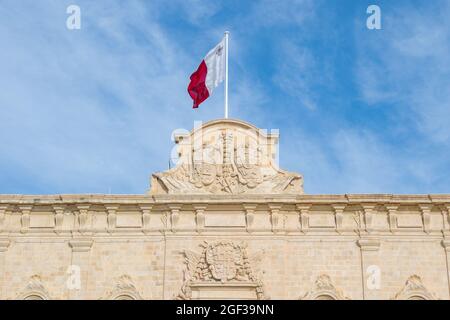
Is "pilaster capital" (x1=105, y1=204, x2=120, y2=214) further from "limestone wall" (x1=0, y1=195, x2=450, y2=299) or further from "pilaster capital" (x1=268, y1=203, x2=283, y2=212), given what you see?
"pilaster capital" (x1=268, y1=203, x2=283, y2=212)

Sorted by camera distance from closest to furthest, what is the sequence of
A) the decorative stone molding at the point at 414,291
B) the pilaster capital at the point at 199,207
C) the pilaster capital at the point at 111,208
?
1. the decorative stone molding at the point at 414,291
2. the pilaster capital at the point at 199,207
3. the pilaster capital at the point at 111,208

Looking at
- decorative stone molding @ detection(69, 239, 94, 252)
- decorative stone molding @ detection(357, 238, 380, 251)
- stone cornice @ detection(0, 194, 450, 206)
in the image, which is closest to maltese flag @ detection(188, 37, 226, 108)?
stone cornice @ detection(0, 194, 450, 206)

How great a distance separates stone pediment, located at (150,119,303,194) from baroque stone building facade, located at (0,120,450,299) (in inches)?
1.3

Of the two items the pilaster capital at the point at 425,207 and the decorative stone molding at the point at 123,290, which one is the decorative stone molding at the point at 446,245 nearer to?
the pilaster capital at the point at 425,207

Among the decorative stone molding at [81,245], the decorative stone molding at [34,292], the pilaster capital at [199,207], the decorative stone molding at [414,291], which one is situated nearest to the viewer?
the decorative stone molding at [414,291]

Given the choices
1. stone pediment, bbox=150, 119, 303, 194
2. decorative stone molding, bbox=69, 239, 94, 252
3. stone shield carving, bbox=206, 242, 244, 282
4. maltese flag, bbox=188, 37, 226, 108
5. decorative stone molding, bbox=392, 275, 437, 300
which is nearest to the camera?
decorative stone molding, bbox=392, 275, 437, 300

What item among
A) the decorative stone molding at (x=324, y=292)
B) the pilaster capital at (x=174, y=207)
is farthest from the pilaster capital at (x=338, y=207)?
the pilaster capital at (x=174, y=207)

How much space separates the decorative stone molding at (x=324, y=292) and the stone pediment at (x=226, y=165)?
306 cm

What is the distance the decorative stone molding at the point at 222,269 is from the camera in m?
21.5

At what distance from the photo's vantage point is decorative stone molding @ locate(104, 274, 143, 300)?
21641mm

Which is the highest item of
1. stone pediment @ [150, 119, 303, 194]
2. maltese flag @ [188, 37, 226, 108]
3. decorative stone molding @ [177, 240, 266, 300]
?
maltese flag @ [188, 37, 226, 108]

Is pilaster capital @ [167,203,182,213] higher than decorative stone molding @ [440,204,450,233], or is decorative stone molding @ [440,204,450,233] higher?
pilaster capital @ [167,203,182,213]

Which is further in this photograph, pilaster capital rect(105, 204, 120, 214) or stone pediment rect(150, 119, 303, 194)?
stone pediment rect(150, 119, 303, 194)

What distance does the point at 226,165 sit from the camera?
Answer: 74.9 feet
